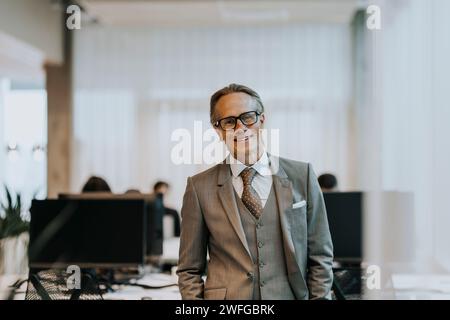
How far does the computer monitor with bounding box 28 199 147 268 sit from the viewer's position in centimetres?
237

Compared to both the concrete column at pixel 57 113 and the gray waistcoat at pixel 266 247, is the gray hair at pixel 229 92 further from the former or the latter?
the concrete column at pixel 57 113

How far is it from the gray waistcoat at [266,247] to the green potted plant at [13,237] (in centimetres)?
116

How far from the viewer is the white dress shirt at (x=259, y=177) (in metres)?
1.41

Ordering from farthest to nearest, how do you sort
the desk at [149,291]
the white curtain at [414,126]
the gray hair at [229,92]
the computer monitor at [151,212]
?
the computer monitor at [151,212]
the desk at [149,291]
the white curtain at [414,126]
the gray hair at [229,92]

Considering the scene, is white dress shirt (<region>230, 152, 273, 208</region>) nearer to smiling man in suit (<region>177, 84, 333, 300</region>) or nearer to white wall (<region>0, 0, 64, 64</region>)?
smiling man in suit (<region>177, 84, 333, 300</region>)

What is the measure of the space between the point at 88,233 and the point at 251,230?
1.25 metres

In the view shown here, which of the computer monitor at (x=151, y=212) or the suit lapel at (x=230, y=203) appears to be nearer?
the suit lapel at (x=230, y=203)

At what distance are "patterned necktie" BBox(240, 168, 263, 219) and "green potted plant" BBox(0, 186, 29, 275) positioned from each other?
1.12 meters

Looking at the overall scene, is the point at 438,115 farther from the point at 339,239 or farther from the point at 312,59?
the point at 312,59

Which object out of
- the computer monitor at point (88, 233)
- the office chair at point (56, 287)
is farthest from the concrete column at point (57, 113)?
the office chair at point (56, 287)

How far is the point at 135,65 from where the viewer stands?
2.75 meters

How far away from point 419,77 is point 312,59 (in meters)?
1.50

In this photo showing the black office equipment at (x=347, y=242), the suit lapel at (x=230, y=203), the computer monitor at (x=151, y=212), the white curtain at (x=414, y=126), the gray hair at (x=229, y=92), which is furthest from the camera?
the computer monitor at (x=151, y=212)

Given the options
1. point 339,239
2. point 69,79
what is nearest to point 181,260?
point 339,239
